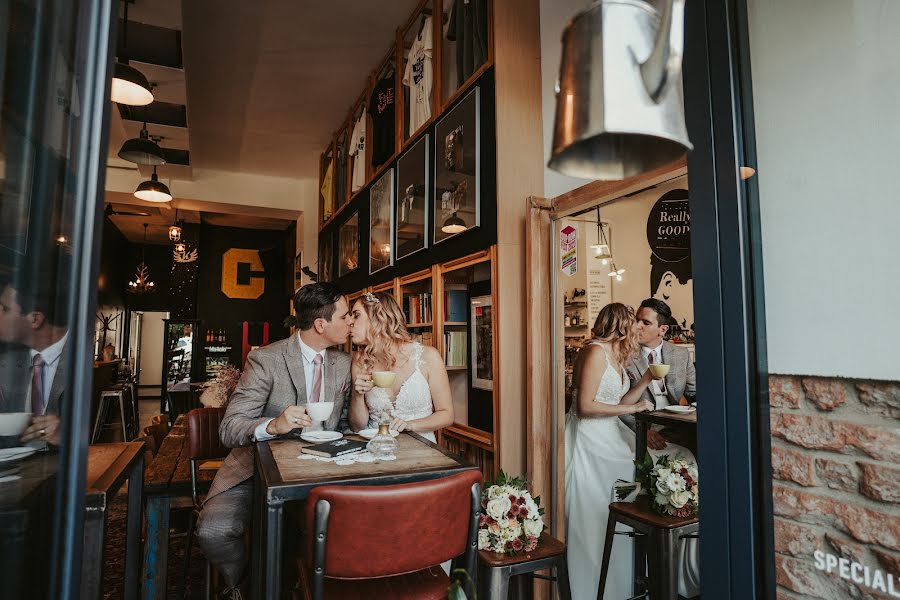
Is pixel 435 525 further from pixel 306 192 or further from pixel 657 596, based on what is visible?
pixel 306 192

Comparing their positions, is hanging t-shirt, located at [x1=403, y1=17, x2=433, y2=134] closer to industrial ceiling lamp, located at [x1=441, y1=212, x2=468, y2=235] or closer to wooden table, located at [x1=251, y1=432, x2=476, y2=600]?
industrial ceiling lamp, located at [x1=441, y1=212, x2=468, y2=235]

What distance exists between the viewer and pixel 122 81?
4.07m

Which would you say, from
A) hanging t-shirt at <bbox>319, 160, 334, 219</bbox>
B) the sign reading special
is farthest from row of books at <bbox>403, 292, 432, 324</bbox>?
hanging t-shirt at <bbox>319, 160, 334, 219</bbox>

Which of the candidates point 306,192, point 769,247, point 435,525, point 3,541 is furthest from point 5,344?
point 306,192

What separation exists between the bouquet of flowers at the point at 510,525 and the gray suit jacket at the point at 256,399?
1.04m

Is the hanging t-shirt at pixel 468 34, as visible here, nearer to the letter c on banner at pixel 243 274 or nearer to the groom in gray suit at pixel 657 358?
the groom in gray suit at pixel 657 358

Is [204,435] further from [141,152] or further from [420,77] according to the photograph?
[141,152]

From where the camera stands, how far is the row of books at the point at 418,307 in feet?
14.0

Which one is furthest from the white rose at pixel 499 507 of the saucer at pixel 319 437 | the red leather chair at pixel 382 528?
the saucer at pixel 319 437

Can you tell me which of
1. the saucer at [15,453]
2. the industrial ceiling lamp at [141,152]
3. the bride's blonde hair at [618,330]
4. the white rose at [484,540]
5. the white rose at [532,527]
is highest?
the industrial ceiling lamp at [141,152]

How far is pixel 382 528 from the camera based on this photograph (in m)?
1.61

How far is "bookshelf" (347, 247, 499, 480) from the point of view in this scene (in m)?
3.32

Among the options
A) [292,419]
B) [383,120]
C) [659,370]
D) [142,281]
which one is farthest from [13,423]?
[142,281]

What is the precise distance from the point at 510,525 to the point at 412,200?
10.0 ft
